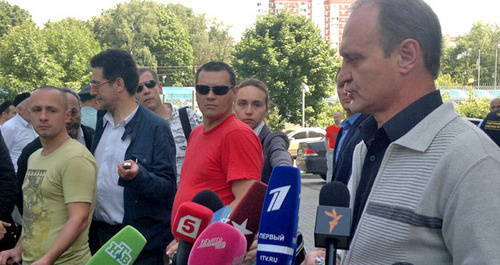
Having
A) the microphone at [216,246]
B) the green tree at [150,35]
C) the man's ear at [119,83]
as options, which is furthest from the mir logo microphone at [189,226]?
the green tree at [150,35]

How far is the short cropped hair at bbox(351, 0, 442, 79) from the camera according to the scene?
1889mm

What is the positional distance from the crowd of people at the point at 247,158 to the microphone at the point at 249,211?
19 cm

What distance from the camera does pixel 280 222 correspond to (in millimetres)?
2025

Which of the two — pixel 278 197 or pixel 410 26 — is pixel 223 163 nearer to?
pixel 278 197

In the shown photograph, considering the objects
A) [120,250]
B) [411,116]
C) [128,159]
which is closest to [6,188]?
[128,159]

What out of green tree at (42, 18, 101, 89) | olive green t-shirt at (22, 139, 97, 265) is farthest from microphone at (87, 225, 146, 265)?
green tree at (42, 18, 101, 89)

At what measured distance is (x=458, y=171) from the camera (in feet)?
5.36

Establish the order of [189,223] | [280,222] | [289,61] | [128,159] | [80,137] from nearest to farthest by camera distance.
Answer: [280,222], [189,223], [128,159], [80,137], [289,61]

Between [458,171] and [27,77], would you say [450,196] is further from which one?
[27,77]

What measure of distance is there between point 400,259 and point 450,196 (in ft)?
0.83

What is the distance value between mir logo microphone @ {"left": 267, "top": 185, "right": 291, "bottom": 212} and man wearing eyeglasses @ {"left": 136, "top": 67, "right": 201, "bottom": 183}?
3415mm

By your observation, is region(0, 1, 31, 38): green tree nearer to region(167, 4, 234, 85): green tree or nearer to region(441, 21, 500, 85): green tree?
region(167, 4, 234, 85): green tree

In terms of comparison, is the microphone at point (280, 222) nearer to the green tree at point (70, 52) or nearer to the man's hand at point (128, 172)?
the man's hand at point (128, 172)

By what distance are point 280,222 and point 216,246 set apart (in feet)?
0.79
